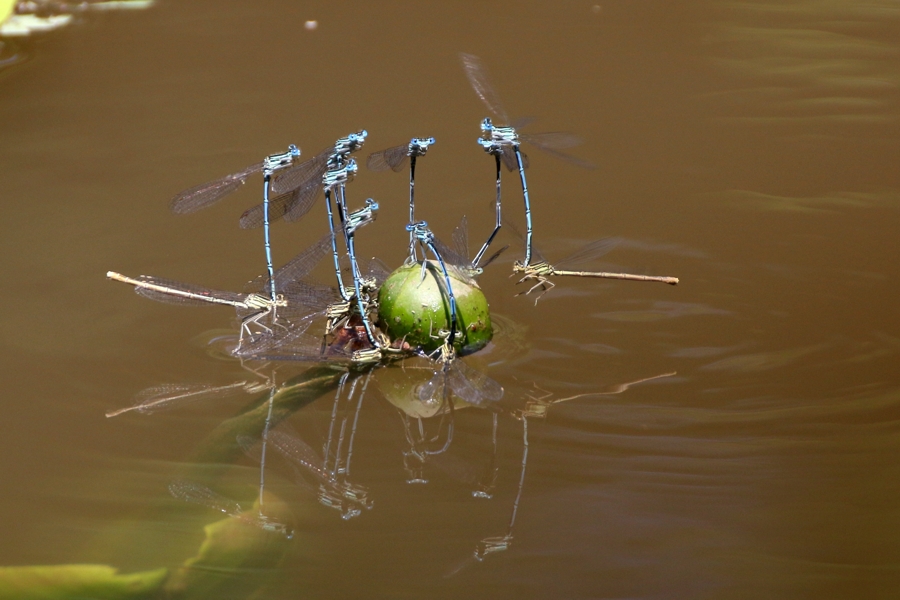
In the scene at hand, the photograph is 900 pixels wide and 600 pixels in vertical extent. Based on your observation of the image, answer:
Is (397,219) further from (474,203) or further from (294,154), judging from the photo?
(294,154)

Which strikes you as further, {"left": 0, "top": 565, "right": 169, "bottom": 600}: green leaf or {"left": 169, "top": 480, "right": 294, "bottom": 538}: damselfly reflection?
{"left": 169, "top": 480, "right": 294, "bottom": 538}: damselfly reflection

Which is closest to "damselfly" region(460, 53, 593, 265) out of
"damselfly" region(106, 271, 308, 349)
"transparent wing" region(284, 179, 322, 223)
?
"transparent wing" region(284, 179, 322, 223)

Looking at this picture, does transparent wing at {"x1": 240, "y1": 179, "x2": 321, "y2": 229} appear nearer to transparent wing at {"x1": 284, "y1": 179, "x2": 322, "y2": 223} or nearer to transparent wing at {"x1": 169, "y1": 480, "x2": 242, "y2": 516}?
transparent wing at {"x1": 284, "y1": 179, "x2": 322, "y2": 223}

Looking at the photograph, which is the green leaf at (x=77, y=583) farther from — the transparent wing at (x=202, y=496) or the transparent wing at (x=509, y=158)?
the transparent wing at (x=509, y=158)

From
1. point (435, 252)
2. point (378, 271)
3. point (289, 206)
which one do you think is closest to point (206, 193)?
point (289, 206)

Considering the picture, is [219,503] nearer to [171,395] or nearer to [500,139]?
[171,395]

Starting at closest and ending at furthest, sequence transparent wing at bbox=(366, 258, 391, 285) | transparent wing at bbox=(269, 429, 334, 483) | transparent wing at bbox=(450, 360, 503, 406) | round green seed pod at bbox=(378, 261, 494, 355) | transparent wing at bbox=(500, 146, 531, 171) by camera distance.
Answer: transparent wing at bbox=(269, 429, 334, 483)
transparent wing at bbox=(450, 360, 503, 406)
round green seed pod at bbox=(378, 261, 494, 355)
transparent wing at bbox=(366, 258, 391, 285)
transparent wing at bbox=(500, 146, 531, 171)
